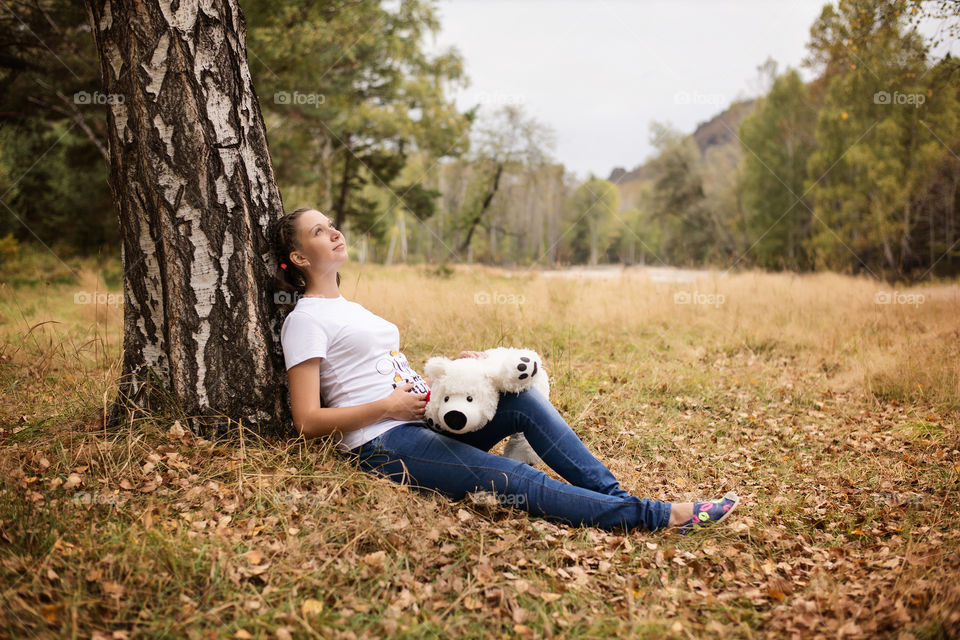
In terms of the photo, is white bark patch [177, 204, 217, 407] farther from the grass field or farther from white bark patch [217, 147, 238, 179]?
the grass field

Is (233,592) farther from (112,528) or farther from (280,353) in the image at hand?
(280,353)

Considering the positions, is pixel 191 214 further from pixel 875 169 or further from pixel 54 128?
pixel 875 169

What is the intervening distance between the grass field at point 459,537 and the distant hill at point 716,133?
469 inches

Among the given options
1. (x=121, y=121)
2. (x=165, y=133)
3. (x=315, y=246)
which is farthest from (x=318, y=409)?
(x=121, y=121)

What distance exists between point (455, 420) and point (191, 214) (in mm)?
1621

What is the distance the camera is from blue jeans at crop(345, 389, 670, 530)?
8.91ft

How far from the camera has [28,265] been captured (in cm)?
1204

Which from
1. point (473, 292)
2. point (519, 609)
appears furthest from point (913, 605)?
point (473, 292)

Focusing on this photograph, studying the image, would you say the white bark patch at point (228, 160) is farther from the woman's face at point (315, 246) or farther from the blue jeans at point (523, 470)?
the blue jeans at point (523, 470)

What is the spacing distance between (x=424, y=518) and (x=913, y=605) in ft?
6.38

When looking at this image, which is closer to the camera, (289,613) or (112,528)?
(289,613)

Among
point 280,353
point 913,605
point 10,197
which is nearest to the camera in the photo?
point 913,605

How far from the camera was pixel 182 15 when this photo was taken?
8.90ft

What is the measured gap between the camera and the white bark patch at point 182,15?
2686 millimetres
